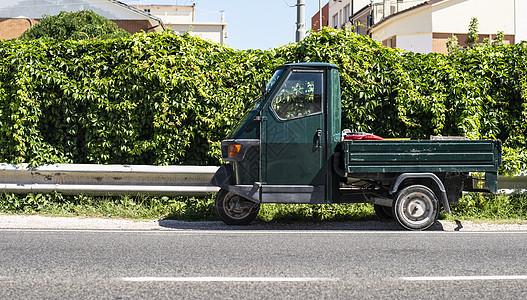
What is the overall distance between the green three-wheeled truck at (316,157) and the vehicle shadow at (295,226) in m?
0.50

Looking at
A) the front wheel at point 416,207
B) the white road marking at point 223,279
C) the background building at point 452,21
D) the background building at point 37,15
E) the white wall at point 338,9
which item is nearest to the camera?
the white road marking at point 223,279

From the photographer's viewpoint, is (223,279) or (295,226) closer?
(223,279)

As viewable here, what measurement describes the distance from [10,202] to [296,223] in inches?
190

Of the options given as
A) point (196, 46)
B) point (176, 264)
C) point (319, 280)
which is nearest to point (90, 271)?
point (176, 264)

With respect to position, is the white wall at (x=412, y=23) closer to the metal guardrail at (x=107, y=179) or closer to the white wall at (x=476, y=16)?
the white wall at (x=476, y=16)

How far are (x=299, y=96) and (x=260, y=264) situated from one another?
3.10 m

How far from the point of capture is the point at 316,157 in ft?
27.4

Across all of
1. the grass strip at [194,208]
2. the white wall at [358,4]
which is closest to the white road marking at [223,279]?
the grass strip at [194,208]

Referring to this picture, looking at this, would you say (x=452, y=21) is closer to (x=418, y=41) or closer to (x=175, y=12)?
(x=418, y=41)

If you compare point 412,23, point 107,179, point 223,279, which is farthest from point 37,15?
point 223,279

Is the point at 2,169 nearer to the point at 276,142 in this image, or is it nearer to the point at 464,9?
the point at 276,142

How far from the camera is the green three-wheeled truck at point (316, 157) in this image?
26.8 ft

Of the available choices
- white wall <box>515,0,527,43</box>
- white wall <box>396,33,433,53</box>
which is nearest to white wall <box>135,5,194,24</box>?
white wall <box>396,33,433,53</box>

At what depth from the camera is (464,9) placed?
3881 cm
